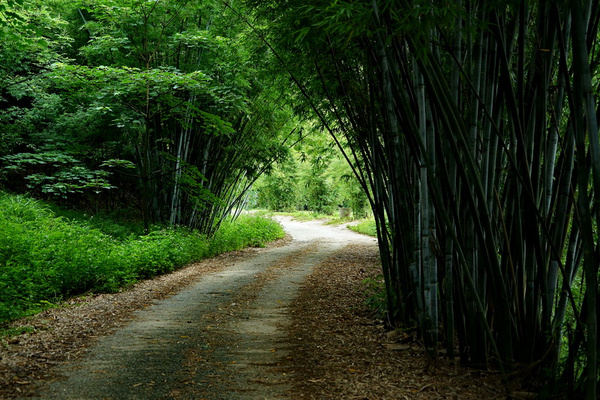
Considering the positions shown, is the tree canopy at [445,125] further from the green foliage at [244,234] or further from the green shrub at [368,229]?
the green shrub at [368,229]

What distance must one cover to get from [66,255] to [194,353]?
8.69 feet

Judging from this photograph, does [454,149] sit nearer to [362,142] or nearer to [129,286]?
[362,142]

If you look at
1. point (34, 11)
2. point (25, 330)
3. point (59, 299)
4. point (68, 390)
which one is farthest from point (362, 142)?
point (34, 11)

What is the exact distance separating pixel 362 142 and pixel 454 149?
159cm

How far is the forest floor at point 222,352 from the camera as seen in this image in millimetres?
2301

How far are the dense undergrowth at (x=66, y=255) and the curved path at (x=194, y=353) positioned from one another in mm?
927

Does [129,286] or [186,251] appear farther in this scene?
[186,251]

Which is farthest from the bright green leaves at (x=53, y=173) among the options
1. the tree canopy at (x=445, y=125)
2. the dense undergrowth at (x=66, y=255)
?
the dense undergrowth at (x=66, y=255)

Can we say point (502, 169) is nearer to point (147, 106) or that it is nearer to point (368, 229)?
point (147, 106)

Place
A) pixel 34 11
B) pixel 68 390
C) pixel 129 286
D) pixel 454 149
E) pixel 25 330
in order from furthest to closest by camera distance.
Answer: pixel 34 11, pixel 129 286, pixel 25 330, pixel 68 390, pixel 454 149

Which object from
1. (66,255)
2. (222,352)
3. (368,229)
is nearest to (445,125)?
(222,352)

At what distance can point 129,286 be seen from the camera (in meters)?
5.29

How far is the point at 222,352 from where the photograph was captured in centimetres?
300

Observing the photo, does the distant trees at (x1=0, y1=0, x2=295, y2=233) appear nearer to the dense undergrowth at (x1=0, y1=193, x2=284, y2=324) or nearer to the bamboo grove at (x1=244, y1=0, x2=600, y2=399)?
the dense undergrowth at (x1=0, y1=193, x2=284, y2=324)
